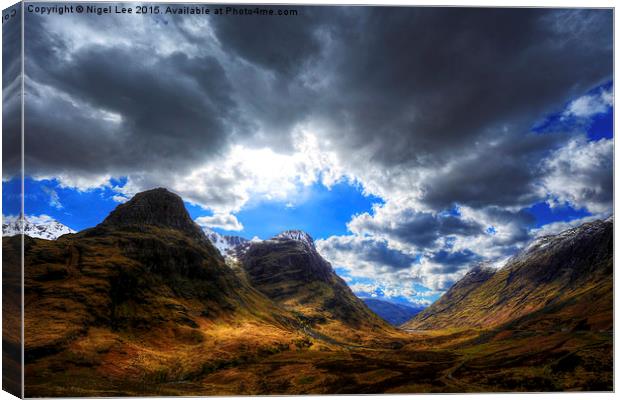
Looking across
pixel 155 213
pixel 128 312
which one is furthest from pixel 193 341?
pixel 155 213

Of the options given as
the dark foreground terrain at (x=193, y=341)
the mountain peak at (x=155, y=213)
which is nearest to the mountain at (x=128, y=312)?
the dark foreground terrain at (x=193, y=341)

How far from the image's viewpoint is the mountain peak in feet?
468

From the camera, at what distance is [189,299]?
111875 mm

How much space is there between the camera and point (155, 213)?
156125mm

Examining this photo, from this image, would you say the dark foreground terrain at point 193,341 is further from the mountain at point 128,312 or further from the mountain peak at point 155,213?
the mountain peak at point 155,213

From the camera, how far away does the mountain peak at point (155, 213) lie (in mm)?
142625

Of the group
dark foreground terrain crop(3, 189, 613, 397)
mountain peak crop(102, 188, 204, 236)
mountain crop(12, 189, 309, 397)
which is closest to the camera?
dark foreground terrain crop(3, 189, 613, 397)

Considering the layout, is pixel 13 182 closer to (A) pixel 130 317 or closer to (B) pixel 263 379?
(B) pixel 263 379

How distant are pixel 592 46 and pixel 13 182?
60306 mm

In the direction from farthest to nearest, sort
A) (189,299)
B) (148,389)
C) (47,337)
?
1. (189,299)
2. (47,337)
3. (148,389)

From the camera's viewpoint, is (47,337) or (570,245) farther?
(570,245)

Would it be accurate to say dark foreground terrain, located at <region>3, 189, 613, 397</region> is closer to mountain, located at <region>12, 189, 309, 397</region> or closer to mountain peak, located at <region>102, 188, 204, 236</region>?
mountain, located at <region>12, 189, 309, 397</region>

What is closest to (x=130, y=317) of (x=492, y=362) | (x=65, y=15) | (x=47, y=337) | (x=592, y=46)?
(x=47, y=337)

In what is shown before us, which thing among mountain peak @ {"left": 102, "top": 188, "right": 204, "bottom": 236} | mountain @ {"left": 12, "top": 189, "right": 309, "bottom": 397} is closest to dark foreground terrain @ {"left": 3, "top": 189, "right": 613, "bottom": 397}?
mountain @ {"left": 12, "top": 189, "right": 309, "bottom": 397}
